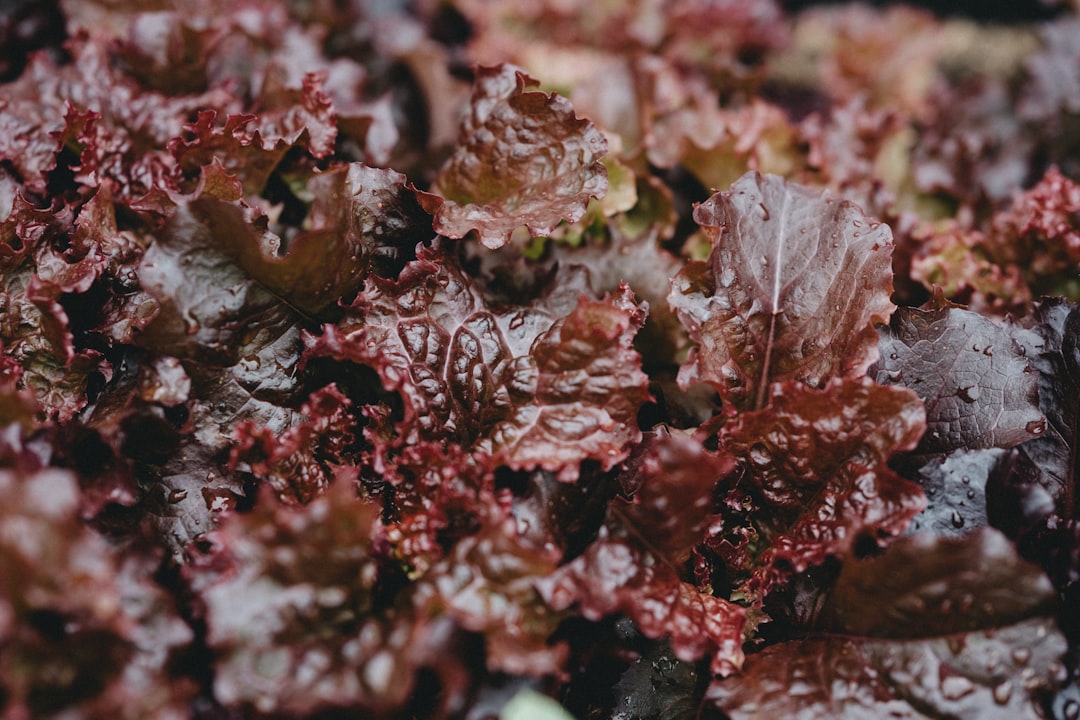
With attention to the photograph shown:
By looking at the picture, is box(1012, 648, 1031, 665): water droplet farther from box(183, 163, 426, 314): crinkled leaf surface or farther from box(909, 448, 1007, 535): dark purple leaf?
box(183, 163, 426, 314): crinkled leaf surface

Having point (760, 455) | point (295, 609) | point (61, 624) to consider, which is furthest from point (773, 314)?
point (61, 624)

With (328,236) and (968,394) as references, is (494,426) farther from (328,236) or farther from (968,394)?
(968,394)

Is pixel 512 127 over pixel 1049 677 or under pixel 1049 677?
over

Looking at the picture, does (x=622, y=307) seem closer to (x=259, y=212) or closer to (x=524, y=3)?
(x=259, y=212)

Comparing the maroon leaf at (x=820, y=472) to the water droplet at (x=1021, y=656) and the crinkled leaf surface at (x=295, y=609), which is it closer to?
the water droplet at (x=1021, y=656)

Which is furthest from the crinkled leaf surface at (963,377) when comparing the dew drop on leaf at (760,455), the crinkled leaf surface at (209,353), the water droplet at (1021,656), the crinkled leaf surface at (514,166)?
the crinkled leaf surface at (209,353)

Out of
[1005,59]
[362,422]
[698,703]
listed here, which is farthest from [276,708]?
[1005,59]

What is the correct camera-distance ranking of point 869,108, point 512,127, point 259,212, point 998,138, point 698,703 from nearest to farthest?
1. point 698,703
2. point 259,212
3. point 512,127
4. point 998,138
5. point 869,108
